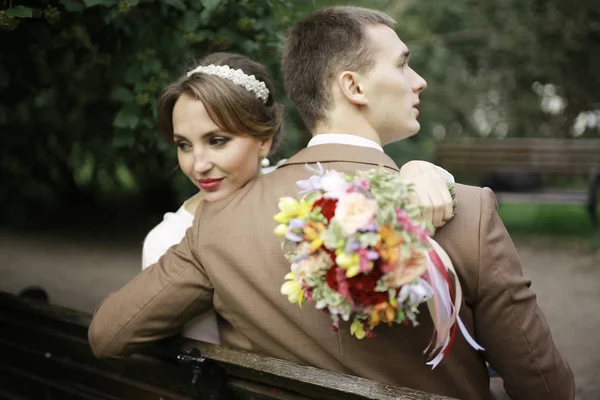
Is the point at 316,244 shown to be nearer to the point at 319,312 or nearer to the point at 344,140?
the point at 319,312

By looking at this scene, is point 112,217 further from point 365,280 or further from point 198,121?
point 365,280

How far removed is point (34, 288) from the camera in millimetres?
3312

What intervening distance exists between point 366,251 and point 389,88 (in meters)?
0.80

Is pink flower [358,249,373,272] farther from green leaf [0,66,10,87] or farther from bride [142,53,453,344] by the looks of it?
green leaf [0,66,10,87]

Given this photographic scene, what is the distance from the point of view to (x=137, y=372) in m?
2.24

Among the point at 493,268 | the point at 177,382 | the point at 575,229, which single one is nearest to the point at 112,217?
the point at 575,229

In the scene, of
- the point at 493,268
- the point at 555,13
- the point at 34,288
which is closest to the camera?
the point at 493,268

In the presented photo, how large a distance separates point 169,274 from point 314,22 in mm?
970

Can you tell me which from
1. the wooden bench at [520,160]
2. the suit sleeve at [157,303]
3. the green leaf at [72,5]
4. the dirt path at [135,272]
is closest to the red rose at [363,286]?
the suit sleeve at [157,303]

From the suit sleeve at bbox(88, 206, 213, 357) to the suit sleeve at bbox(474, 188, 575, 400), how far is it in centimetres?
81

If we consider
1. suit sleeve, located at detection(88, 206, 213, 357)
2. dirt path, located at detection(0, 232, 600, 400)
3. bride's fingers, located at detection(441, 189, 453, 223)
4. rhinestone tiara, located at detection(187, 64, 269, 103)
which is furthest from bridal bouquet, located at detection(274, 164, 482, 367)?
dirt path, located at detection(0, 232, 600, 400)

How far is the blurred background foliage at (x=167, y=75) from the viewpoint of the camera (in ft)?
11.0

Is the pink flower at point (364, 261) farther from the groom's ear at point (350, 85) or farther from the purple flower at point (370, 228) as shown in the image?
the groom's ear at point (350, 85)

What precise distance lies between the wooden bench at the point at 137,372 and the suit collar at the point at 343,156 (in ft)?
1.94
